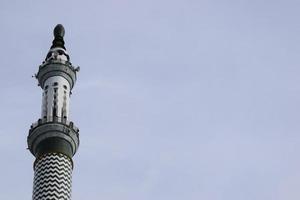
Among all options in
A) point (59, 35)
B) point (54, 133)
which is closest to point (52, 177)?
point (54, 133)

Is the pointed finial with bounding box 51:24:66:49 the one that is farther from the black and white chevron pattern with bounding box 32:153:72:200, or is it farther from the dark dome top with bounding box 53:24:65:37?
the black and white chevron pattern with bounding box 32:153:72:200

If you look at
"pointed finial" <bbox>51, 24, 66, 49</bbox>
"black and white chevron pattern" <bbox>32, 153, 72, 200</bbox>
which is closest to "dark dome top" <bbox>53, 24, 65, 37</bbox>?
"pointed finial" <bbox>51, 24, 66, 49</bbox>

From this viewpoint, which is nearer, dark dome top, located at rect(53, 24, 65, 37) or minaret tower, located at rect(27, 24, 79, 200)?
minaret tower, located at rect(27, 24, 79, 200)

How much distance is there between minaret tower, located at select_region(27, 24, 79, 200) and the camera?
33000mm

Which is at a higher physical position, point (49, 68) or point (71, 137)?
point (49, 68)

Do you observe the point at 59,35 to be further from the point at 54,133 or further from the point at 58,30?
the point at 54,133

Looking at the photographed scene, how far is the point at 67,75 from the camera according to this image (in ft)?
122

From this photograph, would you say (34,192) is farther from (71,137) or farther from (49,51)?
(49,51)

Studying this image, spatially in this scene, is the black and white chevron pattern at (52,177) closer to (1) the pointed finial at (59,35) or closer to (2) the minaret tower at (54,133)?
(2) the minaret tower at (54,133)

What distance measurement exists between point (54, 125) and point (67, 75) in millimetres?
3461

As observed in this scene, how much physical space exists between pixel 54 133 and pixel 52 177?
7.70 ft

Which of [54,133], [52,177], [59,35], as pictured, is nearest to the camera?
[52,177]

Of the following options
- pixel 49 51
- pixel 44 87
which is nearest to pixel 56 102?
pixel 44 87

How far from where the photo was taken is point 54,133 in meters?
34.5
